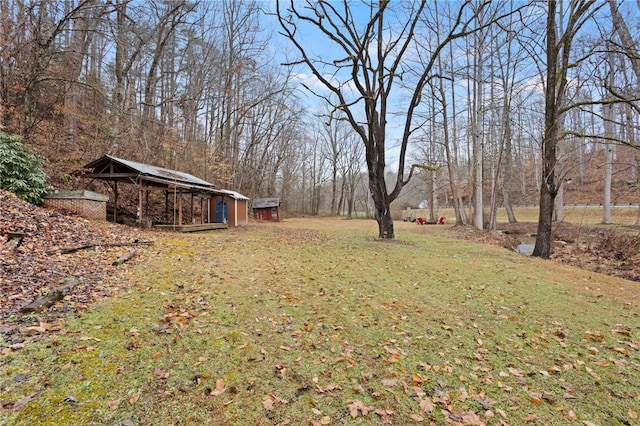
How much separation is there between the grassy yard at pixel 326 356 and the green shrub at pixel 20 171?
590 cm

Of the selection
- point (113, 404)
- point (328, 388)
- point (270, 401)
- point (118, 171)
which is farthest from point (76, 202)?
point (328, 388)

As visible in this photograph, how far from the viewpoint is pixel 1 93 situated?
944 centimetres

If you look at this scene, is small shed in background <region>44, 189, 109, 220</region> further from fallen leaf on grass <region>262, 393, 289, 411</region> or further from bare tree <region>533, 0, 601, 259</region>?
bare tree <region>533, 0, 601, 259</region>

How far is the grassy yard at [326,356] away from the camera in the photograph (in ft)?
7.29

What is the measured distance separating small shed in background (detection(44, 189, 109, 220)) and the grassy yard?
20.1 ft

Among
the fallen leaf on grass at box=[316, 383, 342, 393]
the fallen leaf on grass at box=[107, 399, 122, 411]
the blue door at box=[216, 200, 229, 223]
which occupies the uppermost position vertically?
the blue door at box=[216, 200, 229, 223]

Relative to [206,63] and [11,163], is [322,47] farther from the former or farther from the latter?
[206,63]

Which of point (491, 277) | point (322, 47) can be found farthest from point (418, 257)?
point (322, 47)

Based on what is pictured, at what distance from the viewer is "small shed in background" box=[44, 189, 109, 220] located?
30.3 ft

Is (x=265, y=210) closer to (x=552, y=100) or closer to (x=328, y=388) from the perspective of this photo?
(x=552, y=100)

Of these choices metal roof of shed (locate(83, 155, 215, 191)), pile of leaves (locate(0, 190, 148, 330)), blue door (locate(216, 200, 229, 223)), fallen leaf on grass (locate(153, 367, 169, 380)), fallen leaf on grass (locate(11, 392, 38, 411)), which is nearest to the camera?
fallen leaf on grass (locate(11, 392, 38, 411))

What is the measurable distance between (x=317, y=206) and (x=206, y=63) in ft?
70.6

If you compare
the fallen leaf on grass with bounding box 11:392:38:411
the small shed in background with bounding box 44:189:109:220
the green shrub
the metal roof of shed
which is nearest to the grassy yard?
the fallen leaf on grass with bounding box 11:392:38:411

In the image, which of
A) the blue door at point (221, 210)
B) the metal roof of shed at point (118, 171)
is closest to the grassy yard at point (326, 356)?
the metal roof of shed at point (118, 171)
